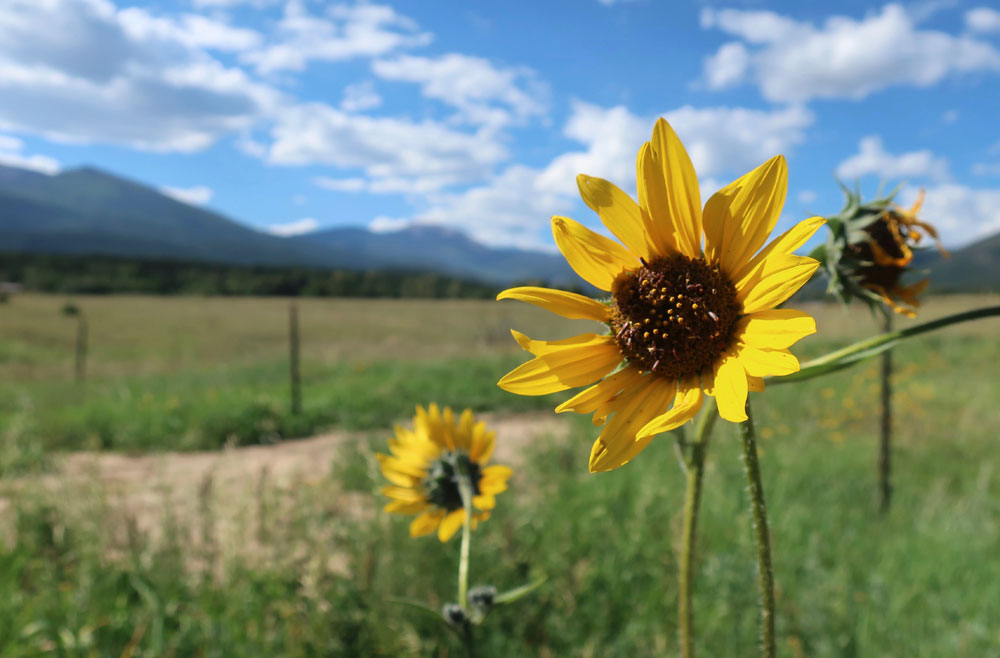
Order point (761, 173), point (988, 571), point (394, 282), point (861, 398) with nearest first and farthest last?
point (761, 173), point (988, 571), point (861, 398), point (394, 282)

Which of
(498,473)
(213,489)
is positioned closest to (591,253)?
(498,473)

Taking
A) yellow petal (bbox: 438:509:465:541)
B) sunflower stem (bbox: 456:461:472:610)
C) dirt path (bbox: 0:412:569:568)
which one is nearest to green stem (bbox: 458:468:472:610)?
sunflower stem (bbox: 456:461:472:610)

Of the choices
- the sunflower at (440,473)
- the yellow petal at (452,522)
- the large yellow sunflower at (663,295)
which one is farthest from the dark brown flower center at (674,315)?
the yellow petal at (452,522)

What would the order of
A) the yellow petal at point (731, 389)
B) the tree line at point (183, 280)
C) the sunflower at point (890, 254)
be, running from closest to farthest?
the yellow petal at point (731, 389), the sunflower at point (890, 254), the tree line at point (183, 280)

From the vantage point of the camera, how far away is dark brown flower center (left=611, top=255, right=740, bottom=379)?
95 cm

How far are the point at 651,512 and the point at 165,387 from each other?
34.6 ft

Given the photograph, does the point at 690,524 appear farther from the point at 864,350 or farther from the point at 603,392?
the point at 864,350

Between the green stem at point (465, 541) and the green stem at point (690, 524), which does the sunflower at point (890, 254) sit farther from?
the green stem at point (465, 541)

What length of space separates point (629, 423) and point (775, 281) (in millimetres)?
Result: 282

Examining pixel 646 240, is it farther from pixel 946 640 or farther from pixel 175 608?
pixel 175 608

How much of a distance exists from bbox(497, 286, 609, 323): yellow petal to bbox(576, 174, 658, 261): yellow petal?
12 cm

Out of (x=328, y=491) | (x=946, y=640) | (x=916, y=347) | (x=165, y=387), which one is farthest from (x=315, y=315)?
(x=946, y=640)

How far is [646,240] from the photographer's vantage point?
3.33ft

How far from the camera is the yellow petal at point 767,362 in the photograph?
2.37 ft
